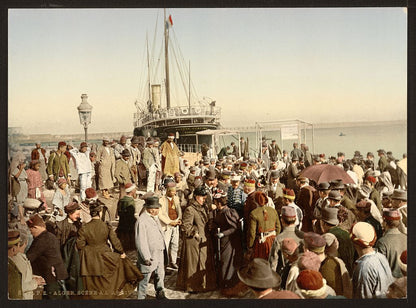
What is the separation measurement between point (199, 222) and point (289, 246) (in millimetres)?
1588

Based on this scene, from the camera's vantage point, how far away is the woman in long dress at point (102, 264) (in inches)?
253

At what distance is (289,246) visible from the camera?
227 inches

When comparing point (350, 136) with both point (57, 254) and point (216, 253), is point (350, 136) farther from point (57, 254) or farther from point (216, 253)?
point (57, 254)

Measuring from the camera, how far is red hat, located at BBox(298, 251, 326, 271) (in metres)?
5.21

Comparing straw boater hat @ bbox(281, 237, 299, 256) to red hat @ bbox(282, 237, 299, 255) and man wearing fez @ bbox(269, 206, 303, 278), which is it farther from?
man wearing fez @ bbox(269, 206, 303, 278)

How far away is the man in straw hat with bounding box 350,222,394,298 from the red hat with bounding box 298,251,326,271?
659 mm

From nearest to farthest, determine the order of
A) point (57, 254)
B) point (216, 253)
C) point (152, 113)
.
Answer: point (57, 254) → point (216, 253) → point (152, 113)

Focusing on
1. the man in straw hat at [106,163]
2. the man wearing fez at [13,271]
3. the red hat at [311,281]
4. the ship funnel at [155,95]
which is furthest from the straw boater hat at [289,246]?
the man wearing fez at [13,271]

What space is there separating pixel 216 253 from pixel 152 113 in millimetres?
2717

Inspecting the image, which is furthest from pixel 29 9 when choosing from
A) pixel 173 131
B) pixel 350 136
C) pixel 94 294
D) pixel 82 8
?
pixel 350 136

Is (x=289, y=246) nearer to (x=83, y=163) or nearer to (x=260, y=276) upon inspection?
(x=260, y=276)

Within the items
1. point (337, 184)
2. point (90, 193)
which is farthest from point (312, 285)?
point (90, 193)

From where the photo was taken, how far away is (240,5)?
7703 mm

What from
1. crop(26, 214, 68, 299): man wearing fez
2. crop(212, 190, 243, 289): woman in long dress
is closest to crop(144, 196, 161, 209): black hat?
crop(212, 190, 243, 289): woman in long dress
